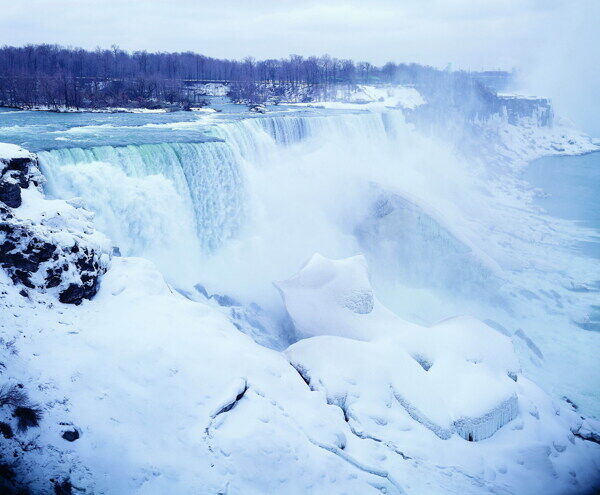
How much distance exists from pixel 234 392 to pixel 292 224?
43.7 ft

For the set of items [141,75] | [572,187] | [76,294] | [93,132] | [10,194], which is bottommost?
[572,187]

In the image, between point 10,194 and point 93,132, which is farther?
point 93,132

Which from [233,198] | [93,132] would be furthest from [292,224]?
[93,132]

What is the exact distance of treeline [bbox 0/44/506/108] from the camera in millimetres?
37000

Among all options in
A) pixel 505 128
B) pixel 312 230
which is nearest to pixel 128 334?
pixel 312 230

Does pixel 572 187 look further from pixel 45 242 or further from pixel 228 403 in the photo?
pixel 45 242

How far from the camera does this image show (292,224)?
19.8 meters

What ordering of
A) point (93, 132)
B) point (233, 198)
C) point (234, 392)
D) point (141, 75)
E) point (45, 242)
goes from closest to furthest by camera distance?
point (234, 392) < point (45, 242) < point (233, 198) < point (93, 132) < point (141, 75)

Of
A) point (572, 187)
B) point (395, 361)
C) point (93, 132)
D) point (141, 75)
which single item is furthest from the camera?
point (141, 75)

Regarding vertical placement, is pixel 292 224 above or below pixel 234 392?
above

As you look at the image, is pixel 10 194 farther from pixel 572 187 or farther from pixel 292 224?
pixel 572 187

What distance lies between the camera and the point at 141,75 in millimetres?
62812

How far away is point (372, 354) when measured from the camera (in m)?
9.58

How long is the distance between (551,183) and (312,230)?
30678mm
